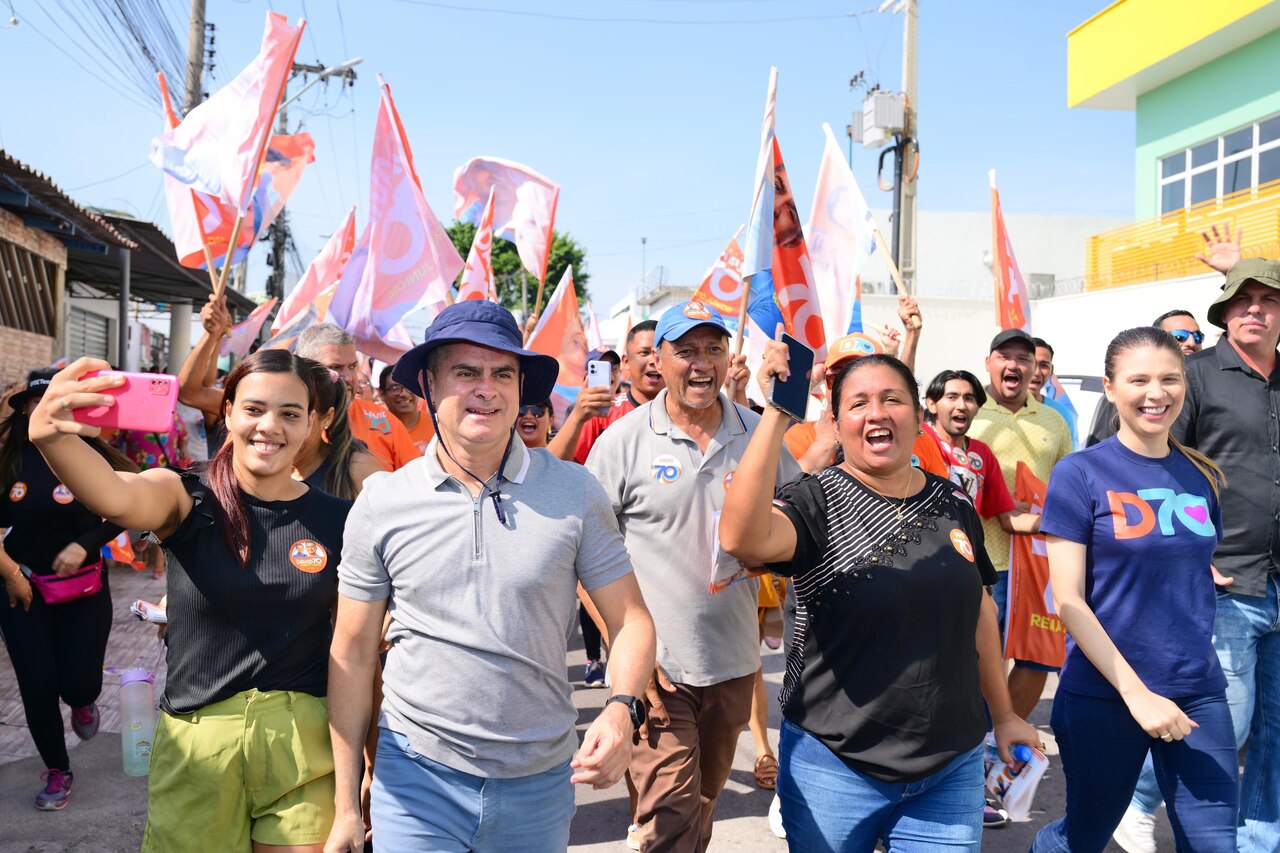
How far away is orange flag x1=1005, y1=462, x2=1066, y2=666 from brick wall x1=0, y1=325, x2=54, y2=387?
9610 millimetres

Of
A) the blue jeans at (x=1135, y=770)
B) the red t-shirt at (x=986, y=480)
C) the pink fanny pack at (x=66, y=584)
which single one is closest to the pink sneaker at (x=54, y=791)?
the pink fanny pack at (x=66, y=584)

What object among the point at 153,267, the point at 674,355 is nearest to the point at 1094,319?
the point at 153,267

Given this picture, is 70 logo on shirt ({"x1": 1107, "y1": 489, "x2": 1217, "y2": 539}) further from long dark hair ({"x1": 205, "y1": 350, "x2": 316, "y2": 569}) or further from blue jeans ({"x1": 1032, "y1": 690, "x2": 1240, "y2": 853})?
long dark hair ({"x1": 205, "y1": 350, "x2": 316, "y2": 569})

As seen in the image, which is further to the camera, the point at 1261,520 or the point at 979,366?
the point at 979,366

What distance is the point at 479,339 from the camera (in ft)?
7.81

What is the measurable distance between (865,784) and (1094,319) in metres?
19.2

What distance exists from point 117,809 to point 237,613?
8.77ft

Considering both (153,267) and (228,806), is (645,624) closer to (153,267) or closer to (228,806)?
(228,806)

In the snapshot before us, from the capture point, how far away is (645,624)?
245cm

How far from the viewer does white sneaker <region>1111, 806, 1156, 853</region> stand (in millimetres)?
4142

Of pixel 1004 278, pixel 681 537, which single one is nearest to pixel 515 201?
pixel 1004 278

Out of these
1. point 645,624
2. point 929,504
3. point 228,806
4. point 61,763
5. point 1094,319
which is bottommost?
point 61,763

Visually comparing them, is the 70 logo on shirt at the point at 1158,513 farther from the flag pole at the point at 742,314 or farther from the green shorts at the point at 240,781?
the green shorts at the point at 240,781

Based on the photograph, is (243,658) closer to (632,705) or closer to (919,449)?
(632,705)
